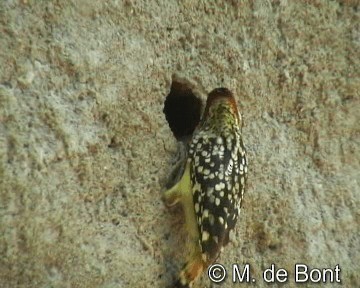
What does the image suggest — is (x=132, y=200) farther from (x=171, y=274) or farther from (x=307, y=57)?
(x=307, y=57)

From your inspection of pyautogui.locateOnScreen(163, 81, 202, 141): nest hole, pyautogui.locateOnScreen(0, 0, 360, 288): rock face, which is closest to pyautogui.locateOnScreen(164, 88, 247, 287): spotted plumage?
pyautogui.locateOnScreen(0, 0, 360, 288): rock face

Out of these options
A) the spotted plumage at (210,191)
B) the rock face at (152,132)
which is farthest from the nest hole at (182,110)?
the spotted plumage at (210,191)

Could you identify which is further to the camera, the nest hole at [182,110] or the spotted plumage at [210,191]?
the nest hole at [182,110]

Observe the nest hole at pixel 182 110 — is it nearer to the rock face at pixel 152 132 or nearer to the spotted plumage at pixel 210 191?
the rock face at pixel 152 132

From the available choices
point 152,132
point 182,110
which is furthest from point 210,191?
Result: point 182,110

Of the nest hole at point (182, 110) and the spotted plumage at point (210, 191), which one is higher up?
the nest hole at point (182, 110)

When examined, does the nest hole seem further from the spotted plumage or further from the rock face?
the spotted plumage
